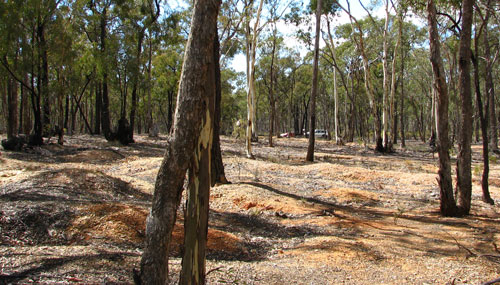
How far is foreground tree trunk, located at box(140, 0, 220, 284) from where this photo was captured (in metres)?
2.98

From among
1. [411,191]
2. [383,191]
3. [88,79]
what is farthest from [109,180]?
[88,79]

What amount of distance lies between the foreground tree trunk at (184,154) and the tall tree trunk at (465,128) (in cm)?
617

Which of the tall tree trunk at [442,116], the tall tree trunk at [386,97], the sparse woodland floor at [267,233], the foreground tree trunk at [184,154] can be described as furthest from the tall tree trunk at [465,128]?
the tall tree trunk at [386,97]

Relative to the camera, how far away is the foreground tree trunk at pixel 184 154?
298cm

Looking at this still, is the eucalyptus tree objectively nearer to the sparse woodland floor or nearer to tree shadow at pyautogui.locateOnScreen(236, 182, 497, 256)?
the sparse woodland floor

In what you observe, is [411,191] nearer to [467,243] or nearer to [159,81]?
[467,243]

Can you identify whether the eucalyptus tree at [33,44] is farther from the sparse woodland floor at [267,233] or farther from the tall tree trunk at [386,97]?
the tall tree trunk at [386,97]

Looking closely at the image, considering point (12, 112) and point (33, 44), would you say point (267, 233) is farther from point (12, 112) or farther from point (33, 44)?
point (12, 112)

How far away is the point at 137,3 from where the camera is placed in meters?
21.9

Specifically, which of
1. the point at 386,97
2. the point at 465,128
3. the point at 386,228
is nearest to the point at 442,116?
the point at 465,128

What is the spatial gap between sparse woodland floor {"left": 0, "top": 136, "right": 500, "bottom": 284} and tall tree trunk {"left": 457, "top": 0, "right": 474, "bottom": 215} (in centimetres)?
46

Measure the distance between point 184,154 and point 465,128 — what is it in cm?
650

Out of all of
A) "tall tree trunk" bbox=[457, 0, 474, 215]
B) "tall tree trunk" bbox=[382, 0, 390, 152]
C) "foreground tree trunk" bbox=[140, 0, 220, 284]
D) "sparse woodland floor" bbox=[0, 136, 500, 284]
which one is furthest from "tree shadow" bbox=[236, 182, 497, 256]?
"tall tree trunk" bbox=[382, 0, 390, 152]

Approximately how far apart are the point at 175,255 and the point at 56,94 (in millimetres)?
13907
